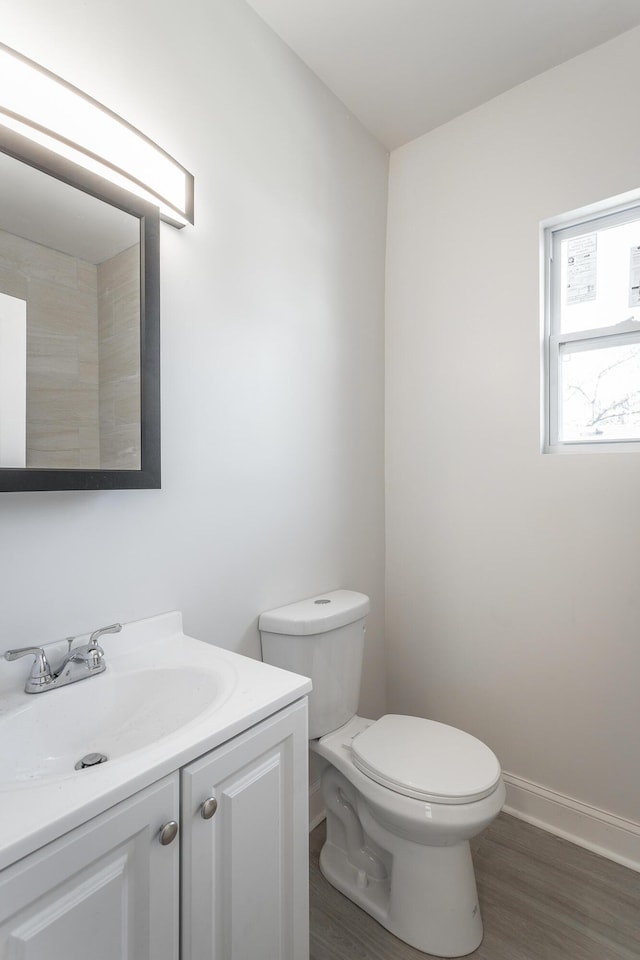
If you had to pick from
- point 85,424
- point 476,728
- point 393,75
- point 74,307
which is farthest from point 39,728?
point 393,75

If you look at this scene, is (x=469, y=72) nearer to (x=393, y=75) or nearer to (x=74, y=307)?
(x=393, y=75)

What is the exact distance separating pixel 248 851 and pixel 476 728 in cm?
133

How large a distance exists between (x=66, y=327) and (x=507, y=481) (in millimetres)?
1522

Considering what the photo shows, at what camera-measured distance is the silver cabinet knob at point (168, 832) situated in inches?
27.8

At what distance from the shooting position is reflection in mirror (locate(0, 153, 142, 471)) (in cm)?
96

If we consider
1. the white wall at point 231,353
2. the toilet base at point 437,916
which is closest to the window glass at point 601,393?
the white wall at point 231,353

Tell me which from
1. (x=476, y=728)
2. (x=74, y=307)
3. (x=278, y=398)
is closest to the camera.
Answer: (x=74, y=307)

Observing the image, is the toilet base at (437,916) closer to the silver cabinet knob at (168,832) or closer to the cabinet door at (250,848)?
the cabinet door at (250,848)

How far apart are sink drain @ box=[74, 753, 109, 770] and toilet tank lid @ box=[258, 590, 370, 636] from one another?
639 millimetres

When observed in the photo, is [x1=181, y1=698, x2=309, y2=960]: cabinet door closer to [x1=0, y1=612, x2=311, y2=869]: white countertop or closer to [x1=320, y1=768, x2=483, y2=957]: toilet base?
[x1=0, y1=612, x2=311, y2=869]: white countertop

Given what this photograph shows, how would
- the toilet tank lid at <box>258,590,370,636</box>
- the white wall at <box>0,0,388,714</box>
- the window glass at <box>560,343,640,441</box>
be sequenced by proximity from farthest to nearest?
1. the window glass at <box>560,343,640,441</box>
2. the toilet tank lid at <box>258,590,370,636</box>
3. the white wall at <box>0,0,388,714</box>

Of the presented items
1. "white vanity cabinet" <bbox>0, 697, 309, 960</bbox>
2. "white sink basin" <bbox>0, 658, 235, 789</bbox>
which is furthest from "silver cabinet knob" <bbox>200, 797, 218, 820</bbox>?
"white sink basin" <bbox>0, 658, 235, 789</bbox>

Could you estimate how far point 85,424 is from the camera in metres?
1.06

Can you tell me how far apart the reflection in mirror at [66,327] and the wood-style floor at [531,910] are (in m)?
1.41
